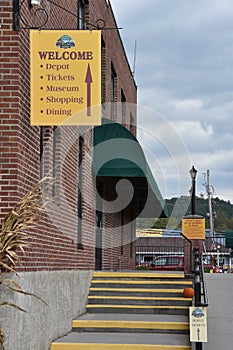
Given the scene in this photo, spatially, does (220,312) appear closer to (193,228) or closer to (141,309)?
(141,309)

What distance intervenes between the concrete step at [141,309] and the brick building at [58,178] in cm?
38

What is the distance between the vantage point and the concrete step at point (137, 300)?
13834 mm

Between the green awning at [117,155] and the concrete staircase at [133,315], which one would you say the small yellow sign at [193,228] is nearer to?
the green awning at [117,155]

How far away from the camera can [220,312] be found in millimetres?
14703

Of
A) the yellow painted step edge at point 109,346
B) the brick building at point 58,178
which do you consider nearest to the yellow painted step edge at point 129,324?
the brick building at point 58,178

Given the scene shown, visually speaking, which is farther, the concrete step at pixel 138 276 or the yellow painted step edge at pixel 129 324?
the concrete step at pixel 138 276

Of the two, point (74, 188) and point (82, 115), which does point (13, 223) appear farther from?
A: point (74, 188)

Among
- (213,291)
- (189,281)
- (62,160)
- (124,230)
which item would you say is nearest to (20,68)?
(62,160)

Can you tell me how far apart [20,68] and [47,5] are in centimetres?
234

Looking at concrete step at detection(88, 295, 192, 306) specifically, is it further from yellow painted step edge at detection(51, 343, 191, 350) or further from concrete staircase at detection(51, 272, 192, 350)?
yellow painted step edge at detection(51, 343, 191, 350)

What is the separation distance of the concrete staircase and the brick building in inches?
14.2

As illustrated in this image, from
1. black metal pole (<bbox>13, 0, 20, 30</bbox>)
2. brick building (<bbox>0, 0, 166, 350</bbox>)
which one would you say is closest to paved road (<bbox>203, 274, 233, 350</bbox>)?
brick building (<bbox>0, 0, 166, 350</bbox>)

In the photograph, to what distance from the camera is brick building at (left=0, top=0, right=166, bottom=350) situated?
29.2 ft

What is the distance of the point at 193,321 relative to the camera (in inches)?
368
